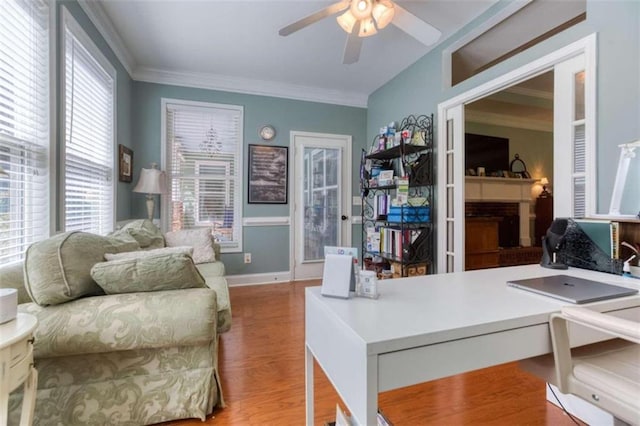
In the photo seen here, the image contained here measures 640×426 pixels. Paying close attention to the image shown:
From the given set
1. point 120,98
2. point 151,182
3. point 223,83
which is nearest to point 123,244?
point 151,182

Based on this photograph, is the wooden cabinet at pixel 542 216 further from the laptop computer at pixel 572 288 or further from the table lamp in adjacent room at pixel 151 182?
the table lamp in adjacent room at pixel 151 182

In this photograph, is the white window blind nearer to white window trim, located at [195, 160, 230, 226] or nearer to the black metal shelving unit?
white window trim, located at [195, 160, 230, 226]

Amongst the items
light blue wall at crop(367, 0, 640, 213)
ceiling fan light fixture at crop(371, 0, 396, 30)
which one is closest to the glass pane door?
ceiling fan light fixture at crop(371, 0, 396, 30)

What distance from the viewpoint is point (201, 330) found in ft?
4.35

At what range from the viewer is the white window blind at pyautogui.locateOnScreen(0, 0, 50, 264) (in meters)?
1.52

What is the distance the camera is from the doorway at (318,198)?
13.4 ft

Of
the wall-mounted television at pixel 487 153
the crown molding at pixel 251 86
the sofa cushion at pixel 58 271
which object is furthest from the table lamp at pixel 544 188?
the sofa cushion at pixel 58 271

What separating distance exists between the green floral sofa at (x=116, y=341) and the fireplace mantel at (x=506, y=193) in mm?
4089

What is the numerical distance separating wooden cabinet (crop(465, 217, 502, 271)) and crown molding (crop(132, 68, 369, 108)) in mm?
2316

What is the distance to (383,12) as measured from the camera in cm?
183

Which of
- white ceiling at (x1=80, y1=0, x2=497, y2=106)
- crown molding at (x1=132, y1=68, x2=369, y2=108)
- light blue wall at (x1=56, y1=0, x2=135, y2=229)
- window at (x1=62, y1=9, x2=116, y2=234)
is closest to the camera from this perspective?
window at (x1=62, y1=9, x2=116, y2=234)

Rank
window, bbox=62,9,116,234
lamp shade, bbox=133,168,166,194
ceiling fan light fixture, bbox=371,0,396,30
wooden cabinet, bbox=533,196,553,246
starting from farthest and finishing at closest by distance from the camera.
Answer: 1. wooden cabinet, bbox=533,196,553,246
2. lamp shade, bbox=133,168,166,194
3. window, bbox=62,9,116,234
4. ceiling fan light fixture, bbox=371,0,396,30

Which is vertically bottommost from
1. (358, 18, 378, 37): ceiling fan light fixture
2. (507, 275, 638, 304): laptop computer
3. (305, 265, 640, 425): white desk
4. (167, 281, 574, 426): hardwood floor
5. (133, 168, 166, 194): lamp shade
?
(167, 281, 574, 426): hardwood floor

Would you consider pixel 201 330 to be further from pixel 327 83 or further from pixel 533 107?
pixel 533 107
